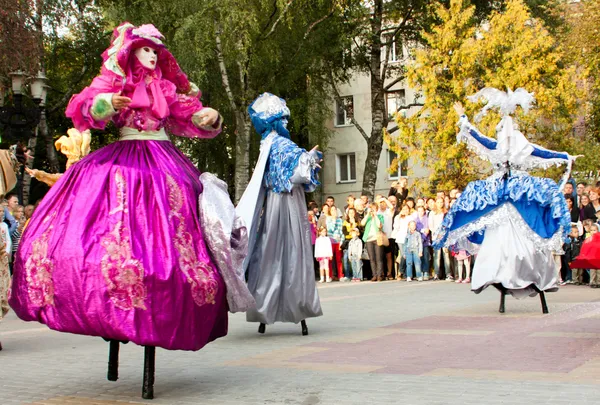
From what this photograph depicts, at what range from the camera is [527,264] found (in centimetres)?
1138

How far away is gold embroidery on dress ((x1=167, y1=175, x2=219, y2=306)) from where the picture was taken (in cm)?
597

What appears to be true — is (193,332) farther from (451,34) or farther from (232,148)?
(232,148)

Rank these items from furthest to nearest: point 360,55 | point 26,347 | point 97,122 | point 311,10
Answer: point 360,55 → point 311,10 → point 26,347 → point 97,122

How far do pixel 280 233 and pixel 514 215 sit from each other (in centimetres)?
326

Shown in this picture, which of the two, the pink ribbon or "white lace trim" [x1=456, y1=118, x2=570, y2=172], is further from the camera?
"white lace trim" [x1=456, y1=118, x2=570, y2=172]

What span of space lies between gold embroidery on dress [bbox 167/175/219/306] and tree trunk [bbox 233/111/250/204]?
21549 mm

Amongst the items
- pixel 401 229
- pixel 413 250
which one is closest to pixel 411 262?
pixel 413 250

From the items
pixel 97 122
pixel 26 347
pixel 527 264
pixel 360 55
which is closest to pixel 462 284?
pixel 527 264

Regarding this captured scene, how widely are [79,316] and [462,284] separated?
13.7 m

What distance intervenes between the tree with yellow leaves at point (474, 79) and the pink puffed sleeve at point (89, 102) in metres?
24.8

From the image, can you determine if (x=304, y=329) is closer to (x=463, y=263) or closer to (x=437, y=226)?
(x=463, y=263)

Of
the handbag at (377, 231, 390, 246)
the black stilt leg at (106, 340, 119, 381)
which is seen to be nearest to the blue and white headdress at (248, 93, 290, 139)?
the black stilt leg at (106, 340, 119, 381)

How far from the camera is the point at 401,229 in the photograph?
20875 millimetres

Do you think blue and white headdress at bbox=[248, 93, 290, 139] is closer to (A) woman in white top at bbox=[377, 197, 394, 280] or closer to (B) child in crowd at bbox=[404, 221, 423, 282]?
(B) child in crowd at bbox=[404, 221, 423, 282]
